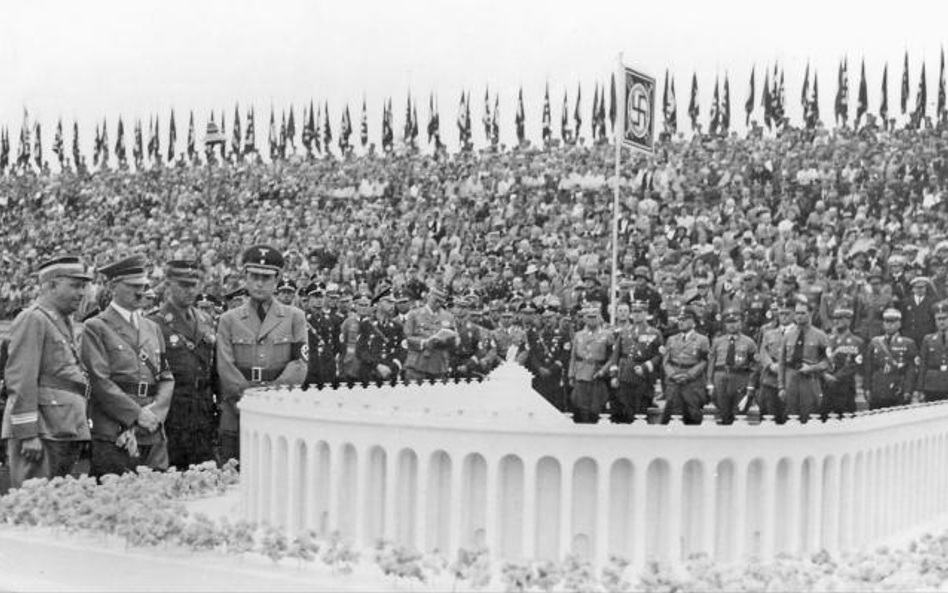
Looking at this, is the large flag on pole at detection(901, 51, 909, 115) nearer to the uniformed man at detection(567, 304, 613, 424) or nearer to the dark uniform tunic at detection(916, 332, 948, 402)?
the uniformed man at detection(567, 304, 613, 424)

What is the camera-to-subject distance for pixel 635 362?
13000 mm

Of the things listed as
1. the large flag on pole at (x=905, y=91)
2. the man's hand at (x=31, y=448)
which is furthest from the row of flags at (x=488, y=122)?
the man's hand at (x=31, y=448)

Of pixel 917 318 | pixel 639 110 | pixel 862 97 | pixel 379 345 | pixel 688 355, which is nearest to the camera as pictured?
pixel 688 355

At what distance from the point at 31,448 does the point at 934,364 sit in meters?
8.48

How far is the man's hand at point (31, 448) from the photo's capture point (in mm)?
6055

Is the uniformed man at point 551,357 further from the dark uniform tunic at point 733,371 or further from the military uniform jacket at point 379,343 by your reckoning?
the dark uniform tunic at point 733,371

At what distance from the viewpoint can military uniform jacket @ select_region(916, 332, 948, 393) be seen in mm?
11094

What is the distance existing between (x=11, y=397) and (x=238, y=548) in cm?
221

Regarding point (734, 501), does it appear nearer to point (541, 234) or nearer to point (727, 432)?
point (727, 432)

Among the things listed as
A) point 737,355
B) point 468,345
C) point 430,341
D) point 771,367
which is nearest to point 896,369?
point 771,367

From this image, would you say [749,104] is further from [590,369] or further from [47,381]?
[47,381]

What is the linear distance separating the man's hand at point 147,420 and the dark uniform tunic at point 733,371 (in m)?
6.98

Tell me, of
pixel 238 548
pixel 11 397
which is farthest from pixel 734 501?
pixel 11 397

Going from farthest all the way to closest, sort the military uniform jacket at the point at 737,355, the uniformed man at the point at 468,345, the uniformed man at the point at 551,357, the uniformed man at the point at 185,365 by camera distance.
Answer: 1. the uniformed man at the point at 551,357
2. the uniformed man at the point at 468,345
3. the military uniform jacket at the point at 737,355
4. the uniformed man at the point at 185,365
